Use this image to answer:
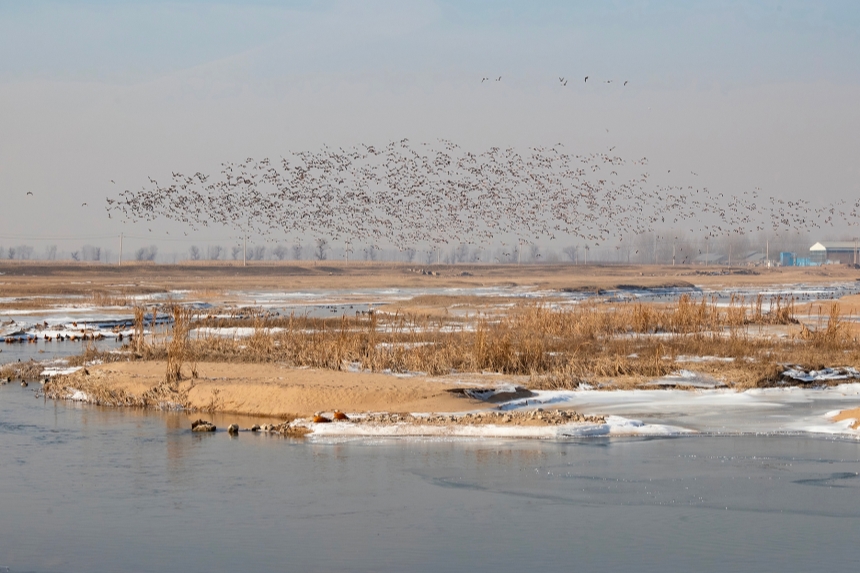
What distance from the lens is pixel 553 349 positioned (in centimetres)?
2722

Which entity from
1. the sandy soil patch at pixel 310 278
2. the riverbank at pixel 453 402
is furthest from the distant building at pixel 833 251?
the riverbank at pixel 453 402

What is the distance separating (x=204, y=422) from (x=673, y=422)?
8.20m

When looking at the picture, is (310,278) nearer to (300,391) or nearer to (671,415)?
(300,391)

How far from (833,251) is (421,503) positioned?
189 meters

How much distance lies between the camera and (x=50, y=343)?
3428cm

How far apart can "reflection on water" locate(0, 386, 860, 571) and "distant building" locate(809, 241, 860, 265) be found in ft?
587

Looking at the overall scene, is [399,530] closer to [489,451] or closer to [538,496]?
[538,496]

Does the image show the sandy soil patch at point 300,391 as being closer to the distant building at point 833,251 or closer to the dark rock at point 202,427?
the dark rock at point 202,427

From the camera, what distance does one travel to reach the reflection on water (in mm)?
9914

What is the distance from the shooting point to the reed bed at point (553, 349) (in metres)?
22.9

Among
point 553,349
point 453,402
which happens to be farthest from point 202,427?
point 553,349

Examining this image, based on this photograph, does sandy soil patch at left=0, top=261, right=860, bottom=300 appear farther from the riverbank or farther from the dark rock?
the dark rock

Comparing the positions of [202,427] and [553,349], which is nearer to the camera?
[202,427]

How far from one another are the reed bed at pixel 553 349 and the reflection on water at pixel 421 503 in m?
6.23
